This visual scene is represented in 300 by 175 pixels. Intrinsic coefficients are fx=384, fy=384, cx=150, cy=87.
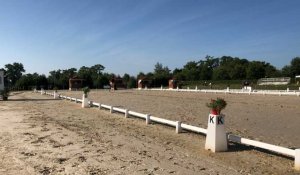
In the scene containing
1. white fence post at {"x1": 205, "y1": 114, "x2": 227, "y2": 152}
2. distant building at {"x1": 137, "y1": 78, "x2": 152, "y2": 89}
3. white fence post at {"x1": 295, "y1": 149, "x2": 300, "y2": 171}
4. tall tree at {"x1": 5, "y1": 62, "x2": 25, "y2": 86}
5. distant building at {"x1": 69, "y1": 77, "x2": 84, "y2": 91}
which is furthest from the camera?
tall tree at {"x1": 5, "y1": 62, "x2": 25, "y2": 86}

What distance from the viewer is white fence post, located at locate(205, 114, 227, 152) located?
31.1 feet

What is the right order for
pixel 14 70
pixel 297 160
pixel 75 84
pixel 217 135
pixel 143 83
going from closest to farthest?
pixel 297 160 < pixel 217 135 < pixel 143 83 < pixel 75 84 < pixel 14 70

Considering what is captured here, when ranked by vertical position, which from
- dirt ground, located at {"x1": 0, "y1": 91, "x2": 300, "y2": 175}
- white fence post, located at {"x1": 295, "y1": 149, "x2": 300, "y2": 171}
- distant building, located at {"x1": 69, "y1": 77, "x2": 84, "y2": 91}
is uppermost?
distant building, located at {"x1": 69, "y1": 77, "x2": 84, "y2": 91}

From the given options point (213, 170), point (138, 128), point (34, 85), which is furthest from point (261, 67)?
point (213, 170)

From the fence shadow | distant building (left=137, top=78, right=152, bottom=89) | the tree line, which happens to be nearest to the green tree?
the tree line

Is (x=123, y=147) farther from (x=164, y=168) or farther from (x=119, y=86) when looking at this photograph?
(x=119, y=86)

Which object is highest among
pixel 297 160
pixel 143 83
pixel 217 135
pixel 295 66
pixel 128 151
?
pixel 295 66

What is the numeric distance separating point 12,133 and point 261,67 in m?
83.6

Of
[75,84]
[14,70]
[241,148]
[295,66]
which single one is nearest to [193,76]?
[295,66]

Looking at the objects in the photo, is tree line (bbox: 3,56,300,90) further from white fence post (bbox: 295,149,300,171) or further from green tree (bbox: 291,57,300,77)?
white fence post (bbox: 295,149,300,171)

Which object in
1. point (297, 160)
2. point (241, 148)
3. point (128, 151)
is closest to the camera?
point (297, 160)

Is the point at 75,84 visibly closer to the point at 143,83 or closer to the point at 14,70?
the point at 143,83

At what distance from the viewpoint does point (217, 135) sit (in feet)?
31.1

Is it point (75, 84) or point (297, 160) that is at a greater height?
point (75, 84)
